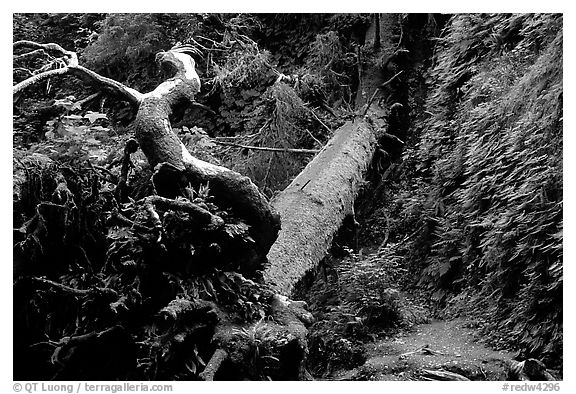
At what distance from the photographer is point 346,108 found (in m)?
9.76

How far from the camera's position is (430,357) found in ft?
16.9

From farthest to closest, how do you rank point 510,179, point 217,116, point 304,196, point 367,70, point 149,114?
point 217,116, point 367,70, point 304,196, point 510,179, point 149,114

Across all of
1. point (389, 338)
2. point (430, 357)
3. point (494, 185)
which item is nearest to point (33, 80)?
point (430, 357)

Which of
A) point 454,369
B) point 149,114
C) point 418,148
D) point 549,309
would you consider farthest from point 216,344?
point 418,148

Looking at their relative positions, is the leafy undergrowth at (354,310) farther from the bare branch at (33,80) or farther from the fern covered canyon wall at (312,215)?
the bare branch at (33,80)

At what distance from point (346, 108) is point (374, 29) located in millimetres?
1456

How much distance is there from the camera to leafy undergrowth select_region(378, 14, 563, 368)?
4.88 meters

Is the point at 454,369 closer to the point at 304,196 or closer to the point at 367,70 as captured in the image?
the point at 304,196

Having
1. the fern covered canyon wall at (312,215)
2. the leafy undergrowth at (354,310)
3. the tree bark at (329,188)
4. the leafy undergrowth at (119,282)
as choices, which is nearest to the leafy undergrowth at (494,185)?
the fern covered canyon wall at (312,215)

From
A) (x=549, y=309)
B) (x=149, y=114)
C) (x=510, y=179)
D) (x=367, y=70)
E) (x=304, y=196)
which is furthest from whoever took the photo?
(x=367, y=70)

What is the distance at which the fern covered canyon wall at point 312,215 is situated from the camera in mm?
3811

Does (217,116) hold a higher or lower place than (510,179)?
lower

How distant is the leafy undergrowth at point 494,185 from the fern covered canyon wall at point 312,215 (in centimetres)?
3
